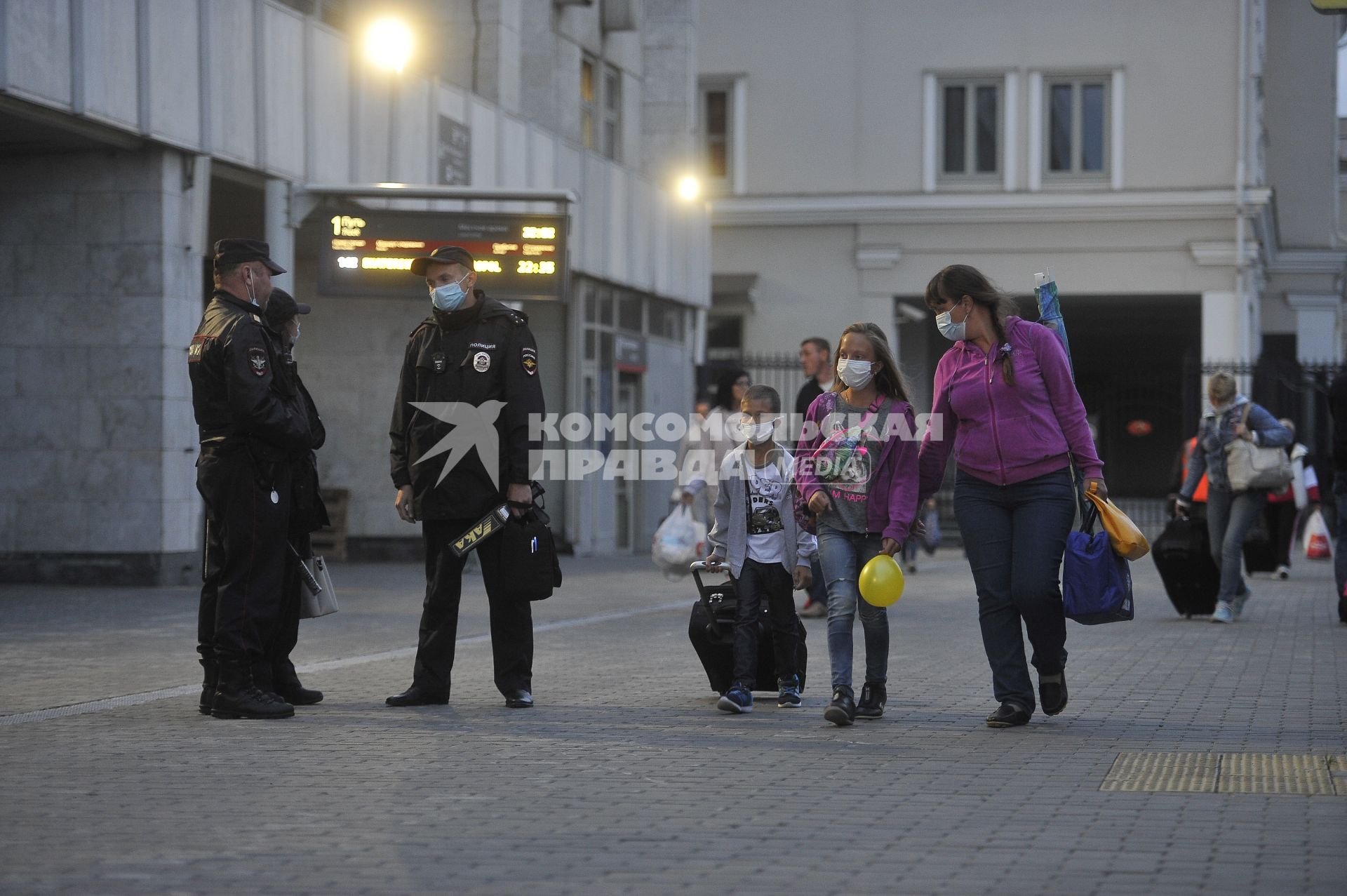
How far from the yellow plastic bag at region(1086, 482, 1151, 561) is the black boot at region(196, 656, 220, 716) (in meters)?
3.74

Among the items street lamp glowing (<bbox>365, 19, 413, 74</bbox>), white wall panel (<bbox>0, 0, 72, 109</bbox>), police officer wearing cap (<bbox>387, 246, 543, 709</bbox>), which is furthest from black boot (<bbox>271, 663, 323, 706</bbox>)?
street lamp glowing (<bbox>365, 19, 413, 74</bbox>)

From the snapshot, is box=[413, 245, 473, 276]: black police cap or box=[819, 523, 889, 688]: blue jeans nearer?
box=[819, 523, 889, 688]: blue jeans

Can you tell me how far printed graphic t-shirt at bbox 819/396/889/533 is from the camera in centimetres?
796

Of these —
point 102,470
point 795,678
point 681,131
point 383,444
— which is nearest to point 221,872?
point 795,678

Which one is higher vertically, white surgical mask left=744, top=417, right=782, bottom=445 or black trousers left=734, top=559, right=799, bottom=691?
white surgical mask left=744, top=417, right=782, bottom=445

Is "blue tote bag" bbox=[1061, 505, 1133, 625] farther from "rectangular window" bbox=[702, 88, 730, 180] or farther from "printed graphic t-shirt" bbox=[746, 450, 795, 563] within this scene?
"rectangular window" bbox=[702, 88, 730, 180]

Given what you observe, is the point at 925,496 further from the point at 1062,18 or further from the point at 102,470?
the point at 1062,18

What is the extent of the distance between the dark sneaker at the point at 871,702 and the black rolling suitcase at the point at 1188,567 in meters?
6.12

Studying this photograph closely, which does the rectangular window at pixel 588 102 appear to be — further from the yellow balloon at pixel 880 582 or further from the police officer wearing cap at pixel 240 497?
the yellow balloon at pixel 880 582

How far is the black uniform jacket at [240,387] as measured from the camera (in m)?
7.75

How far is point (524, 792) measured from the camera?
603 cm

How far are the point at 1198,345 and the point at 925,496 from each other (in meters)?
36.1

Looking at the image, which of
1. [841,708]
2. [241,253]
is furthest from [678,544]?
[241,253]

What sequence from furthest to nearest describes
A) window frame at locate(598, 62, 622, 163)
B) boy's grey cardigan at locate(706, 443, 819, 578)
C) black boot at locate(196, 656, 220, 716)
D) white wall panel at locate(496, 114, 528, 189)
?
window frame at locate(598, 62, 622, 163) → white wall panel at locate(496, 114, 528, 189) → boy's grey cardigan at locate(706, 443, 819, 578) → black boot at locate(196, 656, 220, 716)
